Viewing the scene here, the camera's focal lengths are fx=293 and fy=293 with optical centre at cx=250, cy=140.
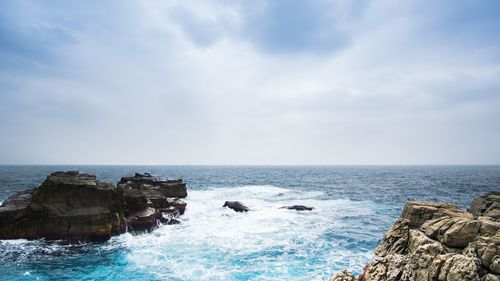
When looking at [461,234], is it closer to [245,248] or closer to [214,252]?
[245,248]

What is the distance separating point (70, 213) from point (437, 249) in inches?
1007

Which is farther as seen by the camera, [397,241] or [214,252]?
[214,252]

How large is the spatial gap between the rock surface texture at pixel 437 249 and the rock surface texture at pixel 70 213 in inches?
847

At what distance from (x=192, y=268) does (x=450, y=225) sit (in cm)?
1413

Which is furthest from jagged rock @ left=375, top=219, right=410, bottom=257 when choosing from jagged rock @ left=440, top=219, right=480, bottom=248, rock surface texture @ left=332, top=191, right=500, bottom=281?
jagged rock @ left=440, top=219, right=480, bottom=248

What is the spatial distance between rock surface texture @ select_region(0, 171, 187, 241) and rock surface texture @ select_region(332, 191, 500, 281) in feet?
70.6

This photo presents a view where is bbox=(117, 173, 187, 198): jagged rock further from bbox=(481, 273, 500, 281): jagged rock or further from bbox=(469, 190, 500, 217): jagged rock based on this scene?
bbox=(481, 273, 500, 281): jagged rock

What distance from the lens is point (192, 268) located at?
18.2 m

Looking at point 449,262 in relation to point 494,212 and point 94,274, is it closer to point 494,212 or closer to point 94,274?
point 494,212

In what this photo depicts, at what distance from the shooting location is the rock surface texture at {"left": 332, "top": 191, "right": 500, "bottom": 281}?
827 centimetres

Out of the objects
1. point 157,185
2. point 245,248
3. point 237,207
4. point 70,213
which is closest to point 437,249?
point 245,248

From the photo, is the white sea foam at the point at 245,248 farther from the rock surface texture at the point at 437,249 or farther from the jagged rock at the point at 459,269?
the jagged rock at the point at 459,269

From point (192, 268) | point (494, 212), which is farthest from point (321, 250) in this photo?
point (494, 212)

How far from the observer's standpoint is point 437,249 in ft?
30.7
